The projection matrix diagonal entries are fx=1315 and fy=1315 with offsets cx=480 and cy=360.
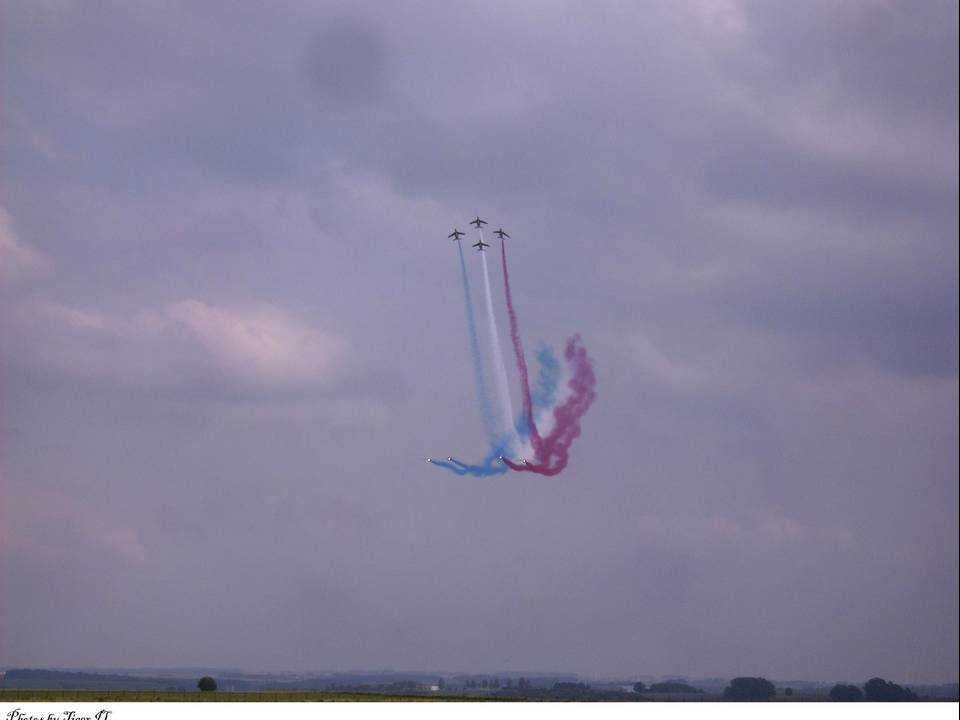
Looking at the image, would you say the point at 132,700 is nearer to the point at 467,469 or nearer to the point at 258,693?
the point at 258,693

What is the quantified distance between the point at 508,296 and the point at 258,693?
7222 cm

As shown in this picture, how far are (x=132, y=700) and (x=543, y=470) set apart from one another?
62.8 meters

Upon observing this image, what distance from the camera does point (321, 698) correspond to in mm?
197875

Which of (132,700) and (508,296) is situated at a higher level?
(508,296)
